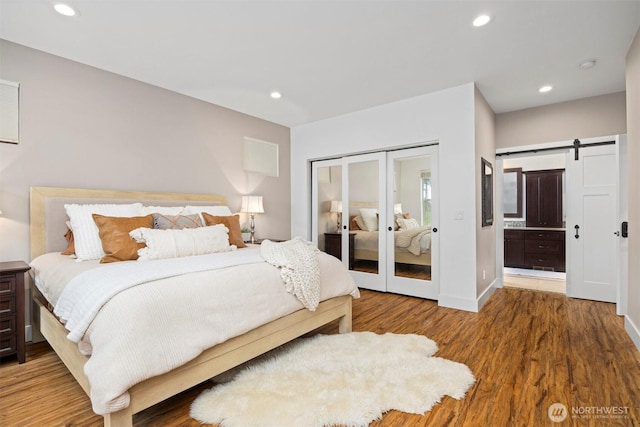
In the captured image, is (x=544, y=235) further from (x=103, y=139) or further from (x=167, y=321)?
(x=103, y=139)

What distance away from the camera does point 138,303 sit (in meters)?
1.49

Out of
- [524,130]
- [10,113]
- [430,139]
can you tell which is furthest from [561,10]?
[10,113]

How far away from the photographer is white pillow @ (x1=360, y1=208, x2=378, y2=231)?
4.40 metres

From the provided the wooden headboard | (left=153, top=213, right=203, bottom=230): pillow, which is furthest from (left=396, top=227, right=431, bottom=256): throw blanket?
the wooden headboard

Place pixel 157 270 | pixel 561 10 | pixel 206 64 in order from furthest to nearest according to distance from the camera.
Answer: pixel 206 64 < pixel 561 10 < pixel 157 270

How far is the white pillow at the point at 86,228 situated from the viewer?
2.49m

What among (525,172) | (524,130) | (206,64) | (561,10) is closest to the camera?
(561,10)

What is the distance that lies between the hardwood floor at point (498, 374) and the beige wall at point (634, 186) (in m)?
0.24

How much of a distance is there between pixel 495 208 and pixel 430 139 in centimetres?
156

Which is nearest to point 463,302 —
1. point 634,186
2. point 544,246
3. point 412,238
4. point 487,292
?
point 487,292

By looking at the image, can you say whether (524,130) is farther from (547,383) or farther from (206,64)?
(206,64)

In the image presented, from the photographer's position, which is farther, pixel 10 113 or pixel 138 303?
pixel 10 113

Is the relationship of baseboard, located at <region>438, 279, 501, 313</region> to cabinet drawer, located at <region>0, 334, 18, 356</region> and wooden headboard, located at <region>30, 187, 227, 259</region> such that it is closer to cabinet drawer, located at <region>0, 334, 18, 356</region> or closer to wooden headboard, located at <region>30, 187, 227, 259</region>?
wooden headboard, located at <region>30, 187, 227, 259</region>

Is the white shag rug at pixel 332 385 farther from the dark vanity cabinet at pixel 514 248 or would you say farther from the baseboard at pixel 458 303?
the dark vanity cabinet at pixel 514 248
